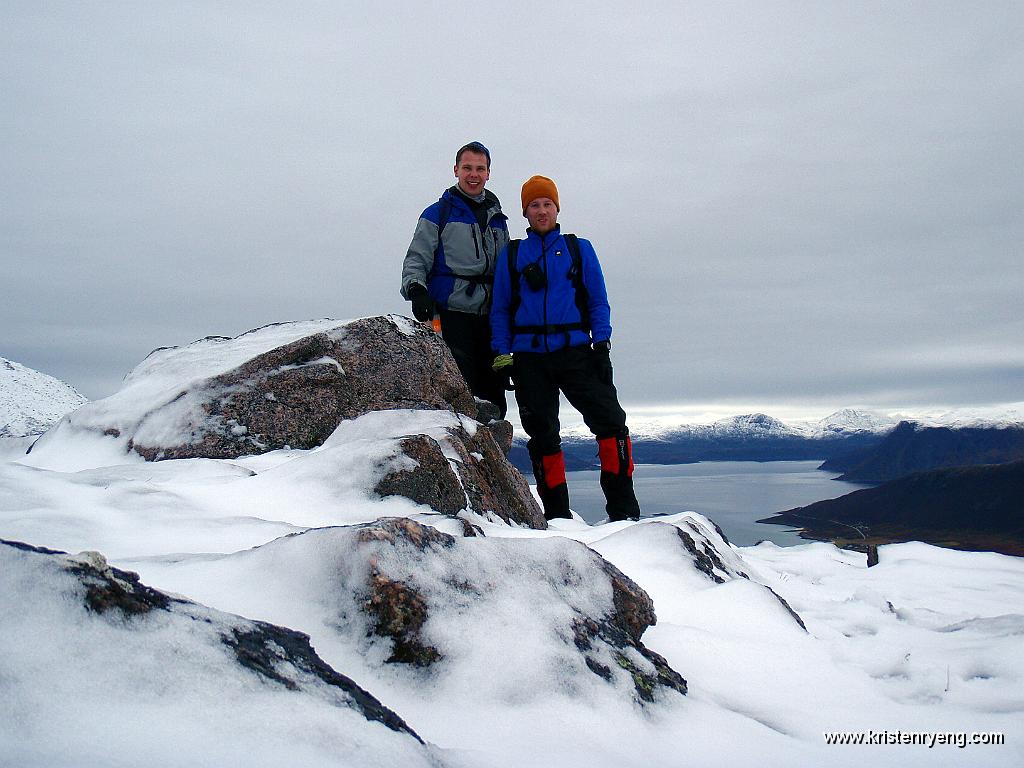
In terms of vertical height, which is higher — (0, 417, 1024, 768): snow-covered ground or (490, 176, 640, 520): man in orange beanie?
(490, 176, 640, 520): man in orange beanie

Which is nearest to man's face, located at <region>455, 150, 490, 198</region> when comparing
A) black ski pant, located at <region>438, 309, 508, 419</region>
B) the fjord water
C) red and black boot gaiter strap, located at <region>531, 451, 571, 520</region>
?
black ski pant, located at <region>438, 309, 508, 419</region>

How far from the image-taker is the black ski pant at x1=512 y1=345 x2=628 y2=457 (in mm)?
6488

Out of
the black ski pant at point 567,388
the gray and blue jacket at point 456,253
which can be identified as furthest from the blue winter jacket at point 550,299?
the gray and blue jacket at point 456,253

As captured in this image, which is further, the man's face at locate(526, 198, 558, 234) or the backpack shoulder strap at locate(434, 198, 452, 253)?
the backpack shoulder strap at locate(434, 198, 452, 253)

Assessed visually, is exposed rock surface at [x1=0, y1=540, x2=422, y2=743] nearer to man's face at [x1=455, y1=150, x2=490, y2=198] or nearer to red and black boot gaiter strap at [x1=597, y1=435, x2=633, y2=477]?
red and black boot gaiter strap at [x1=597, y1=435, x2=633, y2=477]

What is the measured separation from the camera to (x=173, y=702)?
4.58 ft

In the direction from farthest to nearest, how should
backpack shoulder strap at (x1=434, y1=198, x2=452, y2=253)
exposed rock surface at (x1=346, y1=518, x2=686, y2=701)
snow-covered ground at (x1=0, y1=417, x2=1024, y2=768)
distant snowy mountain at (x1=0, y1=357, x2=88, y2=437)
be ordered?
1. distant snowy mountain at (x1=0, y1=357, x2=88, y2=437)
2. backpack shoulder strap at (x1=434, y1=198, x2=452, y2=253)
3. exposed rock surface at (x1=346, y1=518, x2=686, y2=701)
4. snow-covered ground at (x1=0, y1=417, x2=1024, y2=768)

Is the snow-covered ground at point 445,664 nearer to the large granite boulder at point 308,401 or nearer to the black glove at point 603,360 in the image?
the large granite boulder at point 308,401

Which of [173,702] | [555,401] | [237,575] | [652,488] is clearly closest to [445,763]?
[173,702]

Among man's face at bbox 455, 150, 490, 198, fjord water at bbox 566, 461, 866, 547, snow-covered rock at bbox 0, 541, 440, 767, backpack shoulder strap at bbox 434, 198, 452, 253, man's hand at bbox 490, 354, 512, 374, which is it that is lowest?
fjord water at bbox 566, 461, 866, 547

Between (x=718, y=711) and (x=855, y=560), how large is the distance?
7578 millimetres

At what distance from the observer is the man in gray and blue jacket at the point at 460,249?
22.1ft

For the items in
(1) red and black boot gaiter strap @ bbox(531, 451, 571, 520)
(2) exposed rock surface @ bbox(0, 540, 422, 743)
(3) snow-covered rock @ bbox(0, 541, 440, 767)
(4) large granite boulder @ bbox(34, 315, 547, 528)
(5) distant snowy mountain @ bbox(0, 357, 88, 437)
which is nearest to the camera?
(3) snow-covered rock @ bbox(0, 541, 440, 767)

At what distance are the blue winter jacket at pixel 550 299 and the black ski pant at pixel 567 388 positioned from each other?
0.41 feet
